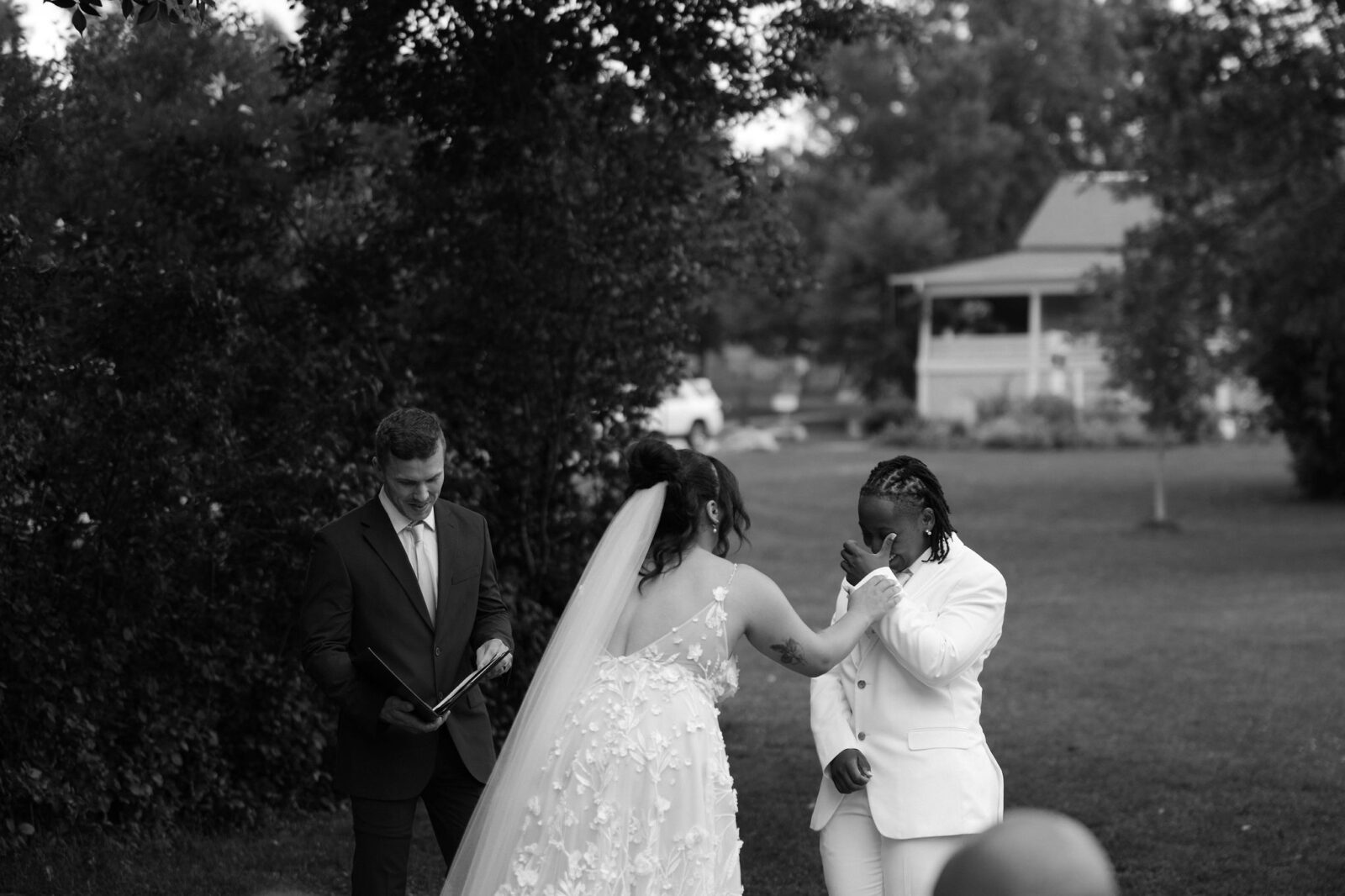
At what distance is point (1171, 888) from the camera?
720 centimetres

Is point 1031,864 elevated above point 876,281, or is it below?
below

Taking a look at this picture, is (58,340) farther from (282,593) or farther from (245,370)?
(282,593)

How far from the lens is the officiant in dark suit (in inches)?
201

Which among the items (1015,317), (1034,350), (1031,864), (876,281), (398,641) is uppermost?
(876,281)

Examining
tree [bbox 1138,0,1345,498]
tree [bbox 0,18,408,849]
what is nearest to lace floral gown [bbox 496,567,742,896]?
tree [bbox 0,18,408,849]

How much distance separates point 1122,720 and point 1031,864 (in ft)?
30.5

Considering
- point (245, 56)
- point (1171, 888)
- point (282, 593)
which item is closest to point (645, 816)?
point (1171, 888)

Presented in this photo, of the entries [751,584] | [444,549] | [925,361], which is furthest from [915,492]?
[925,361]

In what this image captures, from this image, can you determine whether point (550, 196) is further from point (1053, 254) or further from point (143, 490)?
point (1053, 254)

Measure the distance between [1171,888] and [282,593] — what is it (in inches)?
182

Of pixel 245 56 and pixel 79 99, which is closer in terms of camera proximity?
pixel 79 99

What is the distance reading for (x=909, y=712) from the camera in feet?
16.1

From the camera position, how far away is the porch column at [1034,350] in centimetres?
4663

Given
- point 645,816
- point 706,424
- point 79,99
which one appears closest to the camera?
point 645,816
